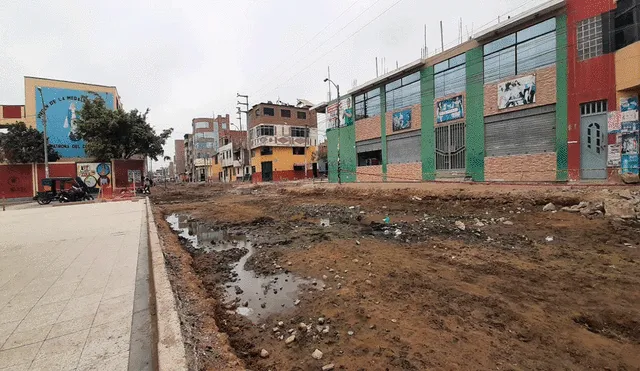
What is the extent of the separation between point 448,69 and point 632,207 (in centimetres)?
1366

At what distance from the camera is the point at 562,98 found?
1291cm

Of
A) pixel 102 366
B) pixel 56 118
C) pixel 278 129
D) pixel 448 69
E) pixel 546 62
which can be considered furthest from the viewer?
pixel 278 129

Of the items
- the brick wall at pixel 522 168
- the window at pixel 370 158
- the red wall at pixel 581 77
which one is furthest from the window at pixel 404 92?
the red wall at pixel 581 77

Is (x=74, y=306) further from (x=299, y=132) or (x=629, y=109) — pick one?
(x=299, y=132)

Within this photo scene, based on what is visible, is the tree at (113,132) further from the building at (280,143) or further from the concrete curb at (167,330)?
the concrete curb at (167,330)

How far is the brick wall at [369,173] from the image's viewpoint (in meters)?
24.2

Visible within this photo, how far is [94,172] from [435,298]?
31.7 metres

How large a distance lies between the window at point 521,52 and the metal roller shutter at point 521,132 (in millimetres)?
2232

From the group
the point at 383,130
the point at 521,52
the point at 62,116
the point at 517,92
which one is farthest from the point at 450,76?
the point at 62,116

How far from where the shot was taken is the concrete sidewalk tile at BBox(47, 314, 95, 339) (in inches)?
115

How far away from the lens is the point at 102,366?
93.0 inches

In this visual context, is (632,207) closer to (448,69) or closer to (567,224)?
(567,224)

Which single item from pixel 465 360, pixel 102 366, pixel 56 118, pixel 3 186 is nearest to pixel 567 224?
pixel 465 360


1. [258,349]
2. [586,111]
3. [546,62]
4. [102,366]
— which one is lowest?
[258,349]
